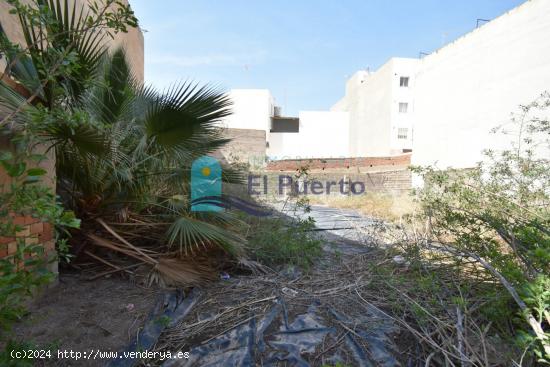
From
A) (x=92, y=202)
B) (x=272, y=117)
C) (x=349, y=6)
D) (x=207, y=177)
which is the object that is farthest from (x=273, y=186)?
(x=272, y=117)

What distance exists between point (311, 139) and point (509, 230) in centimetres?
2518

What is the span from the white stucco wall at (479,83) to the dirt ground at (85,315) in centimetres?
1068

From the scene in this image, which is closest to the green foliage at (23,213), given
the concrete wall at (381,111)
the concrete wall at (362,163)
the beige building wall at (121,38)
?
the beige building wall at (121,38)

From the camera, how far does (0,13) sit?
240cm

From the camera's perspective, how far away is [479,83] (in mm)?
10594

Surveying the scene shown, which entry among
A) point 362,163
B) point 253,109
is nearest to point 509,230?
point 362,163

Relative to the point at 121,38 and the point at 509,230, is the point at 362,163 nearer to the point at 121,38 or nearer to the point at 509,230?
the point at 121,38

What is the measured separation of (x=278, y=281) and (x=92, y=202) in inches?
72.7

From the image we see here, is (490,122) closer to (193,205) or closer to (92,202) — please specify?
(193,205)

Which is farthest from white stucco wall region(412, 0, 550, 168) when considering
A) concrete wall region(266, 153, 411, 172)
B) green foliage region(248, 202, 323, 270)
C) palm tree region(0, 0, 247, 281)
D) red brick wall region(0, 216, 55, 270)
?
red brick wall region(0, 216, 55, 270)

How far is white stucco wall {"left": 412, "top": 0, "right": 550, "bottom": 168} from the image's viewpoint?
8.77m

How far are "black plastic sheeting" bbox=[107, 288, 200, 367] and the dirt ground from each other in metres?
0.06

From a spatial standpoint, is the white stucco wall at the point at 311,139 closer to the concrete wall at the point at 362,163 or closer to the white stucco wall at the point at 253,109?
the white stucco wall at the point at 253,109

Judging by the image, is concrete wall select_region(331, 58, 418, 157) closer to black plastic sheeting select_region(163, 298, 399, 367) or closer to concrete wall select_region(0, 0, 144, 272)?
black plastic sheeting select_region(163, 298, 399, 367)
